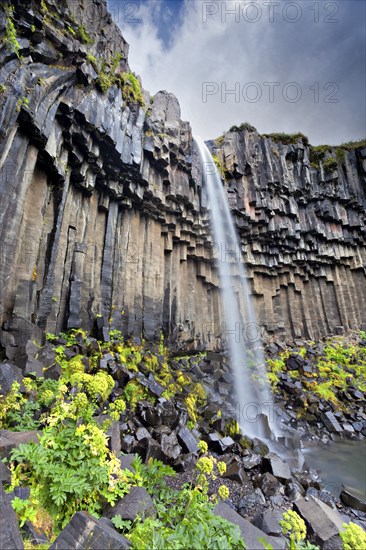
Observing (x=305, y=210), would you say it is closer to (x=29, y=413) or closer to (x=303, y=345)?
(x=303, y=345)

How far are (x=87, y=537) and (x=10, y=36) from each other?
33.6 ft

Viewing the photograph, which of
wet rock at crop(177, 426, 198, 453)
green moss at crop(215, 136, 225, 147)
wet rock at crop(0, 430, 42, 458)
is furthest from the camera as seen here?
green moss at crop(215, 136, 225, 147)

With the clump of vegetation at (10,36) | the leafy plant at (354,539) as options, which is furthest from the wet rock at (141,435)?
the clump of vegetation at (10,36)

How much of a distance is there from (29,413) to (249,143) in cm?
2275

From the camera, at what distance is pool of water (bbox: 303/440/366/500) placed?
325 inches

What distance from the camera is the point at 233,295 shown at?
64.8ft

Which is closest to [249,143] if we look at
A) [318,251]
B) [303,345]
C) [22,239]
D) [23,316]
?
[318,251]

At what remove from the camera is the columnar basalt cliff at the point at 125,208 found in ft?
25.1

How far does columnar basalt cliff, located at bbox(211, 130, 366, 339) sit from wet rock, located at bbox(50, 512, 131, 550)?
18649 millimetres

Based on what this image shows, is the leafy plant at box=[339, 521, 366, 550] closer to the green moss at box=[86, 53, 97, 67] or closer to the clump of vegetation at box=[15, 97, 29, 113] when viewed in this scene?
the clump of vegetation at box=[15, 97, 29, 113]

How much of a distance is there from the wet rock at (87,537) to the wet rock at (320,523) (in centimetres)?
306

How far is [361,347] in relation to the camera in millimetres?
21625

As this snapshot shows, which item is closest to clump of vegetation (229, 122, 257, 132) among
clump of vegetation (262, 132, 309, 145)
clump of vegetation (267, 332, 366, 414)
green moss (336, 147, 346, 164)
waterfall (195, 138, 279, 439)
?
clump of vegetation (262, 132, 309, 145)

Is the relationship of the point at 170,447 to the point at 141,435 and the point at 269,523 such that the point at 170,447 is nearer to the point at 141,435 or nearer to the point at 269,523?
the point at 141,435
